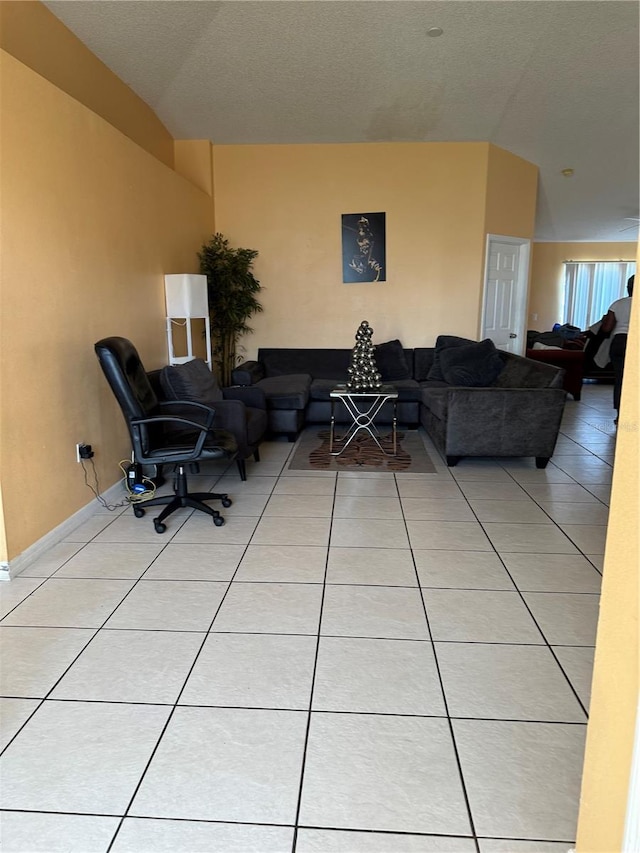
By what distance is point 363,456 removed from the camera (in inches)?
188

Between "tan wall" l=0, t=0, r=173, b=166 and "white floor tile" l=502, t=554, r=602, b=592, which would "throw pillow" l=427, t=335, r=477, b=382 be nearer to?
"white floor tile" l=502, t=554, r=602, b=592

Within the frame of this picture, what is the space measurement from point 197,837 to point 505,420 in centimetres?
359

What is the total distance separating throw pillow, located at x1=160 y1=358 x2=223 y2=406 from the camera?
400cm

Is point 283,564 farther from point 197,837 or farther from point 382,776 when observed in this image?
point 197,837

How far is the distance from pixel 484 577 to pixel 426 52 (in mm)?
4081

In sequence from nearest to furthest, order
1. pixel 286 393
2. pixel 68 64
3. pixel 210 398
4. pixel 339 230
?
pixel 68 64, pixel 210 398, pixel 286 393, pixel 339 230

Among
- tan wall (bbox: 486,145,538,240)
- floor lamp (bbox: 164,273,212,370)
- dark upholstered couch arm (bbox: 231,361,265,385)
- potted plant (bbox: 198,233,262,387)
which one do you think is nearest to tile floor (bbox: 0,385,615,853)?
floor lamp (bbox: 164,273,212,370)

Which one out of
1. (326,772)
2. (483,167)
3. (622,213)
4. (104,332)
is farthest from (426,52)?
(622,213)

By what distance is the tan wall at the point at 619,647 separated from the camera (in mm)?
994

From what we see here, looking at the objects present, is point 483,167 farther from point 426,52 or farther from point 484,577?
point 484,577

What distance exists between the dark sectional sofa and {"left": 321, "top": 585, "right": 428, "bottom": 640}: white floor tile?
2126 mm

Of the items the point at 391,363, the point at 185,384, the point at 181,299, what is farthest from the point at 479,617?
the point at 391,363

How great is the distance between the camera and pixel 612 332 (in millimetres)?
8336


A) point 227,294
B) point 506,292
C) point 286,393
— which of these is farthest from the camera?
point 506,292
